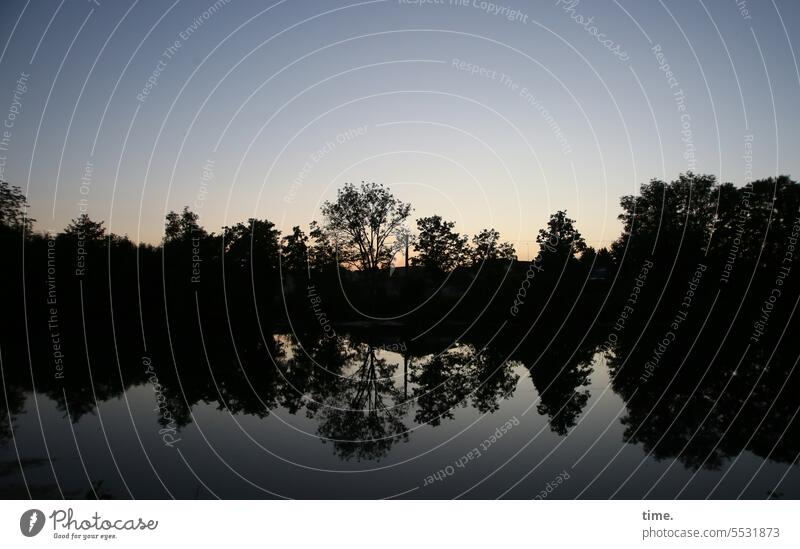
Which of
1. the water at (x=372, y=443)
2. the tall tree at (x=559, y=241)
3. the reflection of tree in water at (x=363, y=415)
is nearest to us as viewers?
the water at (x=372, y=443)

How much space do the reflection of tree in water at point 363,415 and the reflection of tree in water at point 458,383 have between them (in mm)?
913

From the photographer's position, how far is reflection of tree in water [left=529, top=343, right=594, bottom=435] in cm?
1502

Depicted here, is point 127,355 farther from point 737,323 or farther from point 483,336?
point 737,323

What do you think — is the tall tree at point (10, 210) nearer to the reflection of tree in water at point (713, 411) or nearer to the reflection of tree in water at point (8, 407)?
the reflection of tree in water at point (8, 407)

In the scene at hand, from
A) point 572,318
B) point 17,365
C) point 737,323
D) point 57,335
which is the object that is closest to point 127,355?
point 17,365

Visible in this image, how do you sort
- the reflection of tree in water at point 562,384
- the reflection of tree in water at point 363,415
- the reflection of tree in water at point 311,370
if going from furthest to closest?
the reflection of tree in water at point 311,370 → the reflection of tree in water at point 562,384 → the reflection of tree in water at point 363,415

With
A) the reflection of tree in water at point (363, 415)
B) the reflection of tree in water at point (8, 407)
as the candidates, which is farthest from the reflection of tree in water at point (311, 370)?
the reflection of tree in water at point (8, 407)

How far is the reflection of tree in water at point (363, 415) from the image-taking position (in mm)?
12680

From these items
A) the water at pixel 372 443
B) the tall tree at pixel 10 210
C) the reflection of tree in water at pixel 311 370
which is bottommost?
the water at pixel 372 443

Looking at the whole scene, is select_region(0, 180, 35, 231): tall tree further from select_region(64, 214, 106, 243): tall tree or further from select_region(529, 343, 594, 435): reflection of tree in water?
select_region(529, 343, 594, 435): reflection of tree in water

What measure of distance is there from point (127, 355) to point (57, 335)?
11140 millimetres

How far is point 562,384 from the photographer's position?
1928 centimetres

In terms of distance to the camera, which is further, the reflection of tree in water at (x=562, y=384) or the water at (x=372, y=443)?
the reflection of tree in water at (x=562, y=384)

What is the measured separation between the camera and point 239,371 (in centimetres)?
2262
